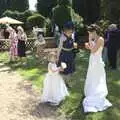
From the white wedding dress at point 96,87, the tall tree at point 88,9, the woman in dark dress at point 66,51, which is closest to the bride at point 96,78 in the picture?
the white wedding dress at point 96,87

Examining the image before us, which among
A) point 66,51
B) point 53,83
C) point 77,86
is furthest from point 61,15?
point 53,83

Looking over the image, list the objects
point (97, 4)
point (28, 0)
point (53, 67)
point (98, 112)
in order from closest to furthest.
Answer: point (98, 112) < point (53, 67) < point (97, 4) < point (28, 0)

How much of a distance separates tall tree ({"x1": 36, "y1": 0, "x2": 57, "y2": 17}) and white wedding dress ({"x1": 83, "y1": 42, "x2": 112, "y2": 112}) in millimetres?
29709

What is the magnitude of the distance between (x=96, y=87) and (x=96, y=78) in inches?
7.9

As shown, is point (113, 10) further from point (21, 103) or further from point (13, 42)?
point (21, 103)

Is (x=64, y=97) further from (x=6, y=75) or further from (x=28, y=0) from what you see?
(x=28, y=0)

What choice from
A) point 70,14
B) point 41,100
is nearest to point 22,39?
point 70,14

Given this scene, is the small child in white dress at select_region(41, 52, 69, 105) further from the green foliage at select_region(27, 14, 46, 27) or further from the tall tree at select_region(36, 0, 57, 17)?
the tall tree at select_region(36, 0, 57, 17)

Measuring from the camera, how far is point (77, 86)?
Answer: 12297 mm

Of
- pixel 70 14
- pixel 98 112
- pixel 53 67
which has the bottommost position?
pixel 98 112

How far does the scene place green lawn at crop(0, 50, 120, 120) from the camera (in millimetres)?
9281

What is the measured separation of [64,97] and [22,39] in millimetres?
9146

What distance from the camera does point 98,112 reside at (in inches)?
367

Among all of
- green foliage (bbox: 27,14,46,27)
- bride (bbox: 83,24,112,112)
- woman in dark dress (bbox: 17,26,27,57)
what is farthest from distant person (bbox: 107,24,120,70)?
green foliage (bbox: 27,14,46,27)
